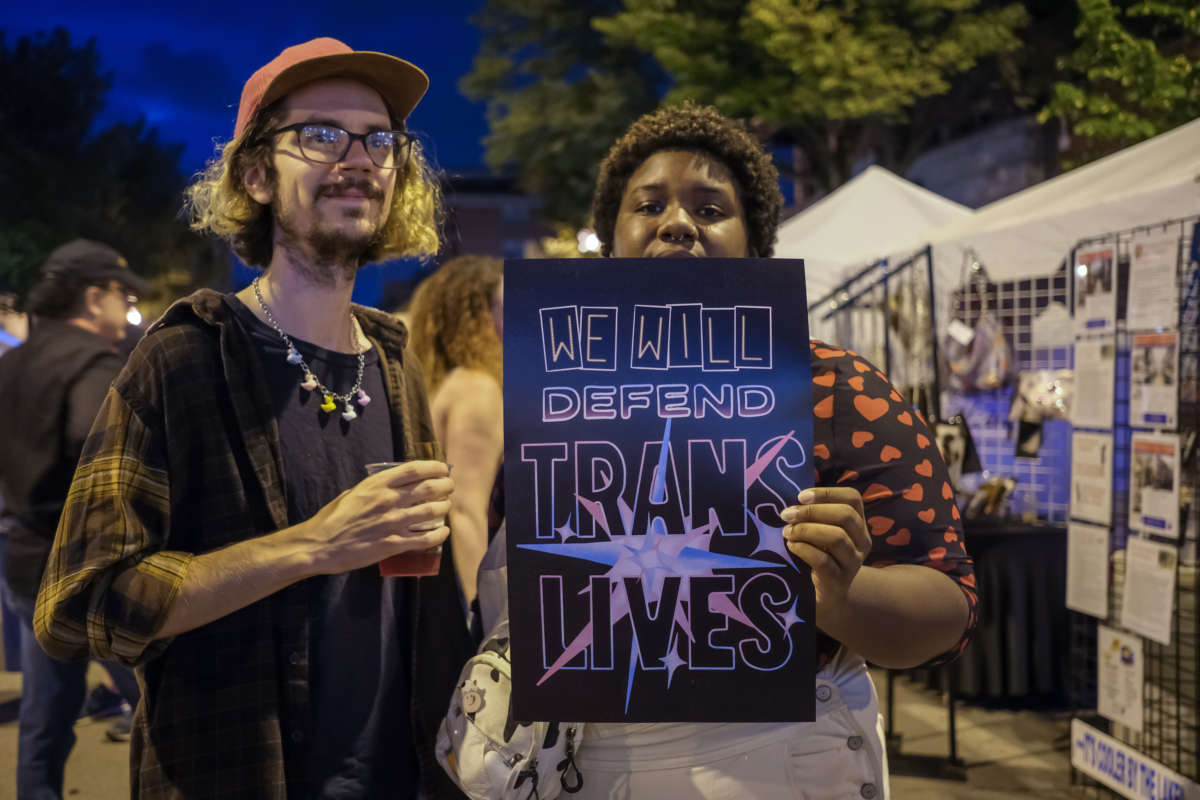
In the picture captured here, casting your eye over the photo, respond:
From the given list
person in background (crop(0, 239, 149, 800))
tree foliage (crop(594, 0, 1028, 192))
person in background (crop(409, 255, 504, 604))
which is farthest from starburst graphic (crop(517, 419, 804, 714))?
tree foliage (crop(594, 0, 1028, 192))

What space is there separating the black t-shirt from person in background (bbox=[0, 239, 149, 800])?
8.52 feet

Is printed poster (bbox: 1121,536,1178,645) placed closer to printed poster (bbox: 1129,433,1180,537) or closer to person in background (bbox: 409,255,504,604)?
printed poster (bbox: 1129,433,1180,537)

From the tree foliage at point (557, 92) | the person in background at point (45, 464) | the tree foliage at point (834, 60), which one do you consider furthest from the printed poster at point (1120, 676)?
the tree foliage at point (557, 92)

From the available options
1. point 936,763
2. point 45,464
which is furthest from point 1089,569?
point 45,464

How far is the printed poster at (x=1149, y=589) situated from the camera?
134 inches

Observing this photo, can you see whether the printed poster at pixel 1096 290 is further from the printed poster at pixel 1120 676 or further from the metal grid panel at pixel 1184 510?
the printed poster at pixel 1120 676

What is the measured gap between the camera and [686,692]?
47.7 inches

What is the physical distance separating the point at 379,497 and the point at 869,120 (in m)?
13.9

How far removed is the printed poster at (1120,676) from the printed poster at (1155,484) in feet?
1.62

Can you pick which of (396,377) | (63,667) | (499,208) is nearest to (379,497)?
(396,377)

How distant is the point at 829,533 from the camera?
1.17 metres

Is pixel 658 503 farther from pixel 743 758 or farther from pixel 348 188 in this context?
pixel 348 188

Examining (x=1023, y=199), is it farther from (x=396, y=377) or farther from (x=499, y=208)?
(x=499, y=208)

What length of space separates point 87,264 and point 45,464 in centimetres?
101
